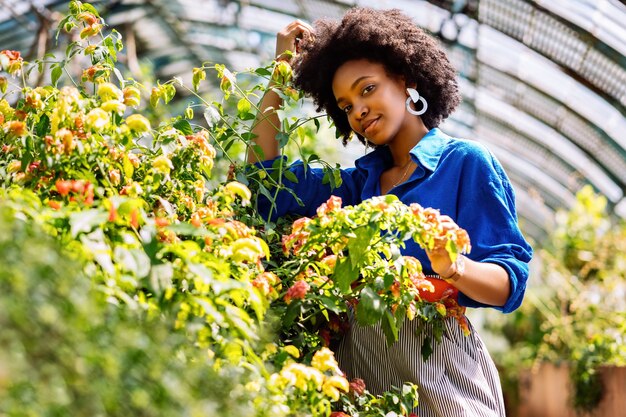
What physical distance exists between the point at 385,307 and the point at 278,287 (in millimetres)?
223

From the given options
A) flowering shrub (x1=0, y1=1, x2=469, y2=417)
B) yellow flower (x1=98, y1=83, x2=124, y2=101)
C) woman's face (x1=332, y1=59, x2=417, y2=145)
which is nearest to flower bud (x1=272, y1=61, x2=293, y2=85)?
flowering shrub (x1=0, y1=1, x2=469, y2=417)

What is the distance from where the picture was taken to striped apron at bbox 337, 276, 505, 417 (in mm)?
1937

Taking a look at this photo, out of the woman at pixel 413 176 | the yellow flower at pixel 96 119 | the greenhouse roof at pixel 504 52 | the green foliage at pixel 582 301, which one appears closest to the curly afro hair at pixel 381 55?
the woman at pixel 413 176

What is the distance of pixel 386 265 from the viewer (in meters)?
1.71

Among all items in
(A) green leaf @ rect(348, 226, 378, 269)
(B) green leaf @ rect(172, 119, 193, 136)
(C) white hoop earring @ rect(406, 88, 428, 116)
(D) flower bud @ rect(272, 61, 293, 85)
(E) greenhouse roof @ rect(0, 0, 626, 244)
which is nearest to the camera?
(A) green leaf @ rect(348, 226, 378, 269)

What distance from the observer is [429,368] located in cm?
195

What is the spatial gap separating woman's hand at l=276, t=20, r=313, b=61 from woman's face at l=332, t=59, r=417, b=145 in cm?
22

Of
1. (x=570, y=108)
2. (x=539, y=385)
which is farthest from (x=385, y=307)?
(x=570, y=108)

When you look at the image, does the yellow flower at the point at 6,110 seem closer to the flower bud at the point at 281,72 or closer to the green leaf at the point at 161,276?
the flower bud at the point at 281,72

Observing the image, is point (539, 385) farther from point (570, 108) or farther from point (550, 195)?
point (550, 195)

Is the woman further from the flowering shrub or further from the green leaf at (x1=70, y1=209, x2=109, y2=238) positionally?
the green leaf at (x1=70, y1=209, x2=109, y2=238)

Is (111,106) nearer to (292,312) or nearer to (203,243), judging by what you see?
(203,243)

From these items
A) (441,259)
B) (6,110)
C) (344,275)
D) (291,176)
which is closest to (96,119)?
(6,110)

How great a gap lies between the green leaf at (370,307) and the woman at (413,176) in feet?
0.44
